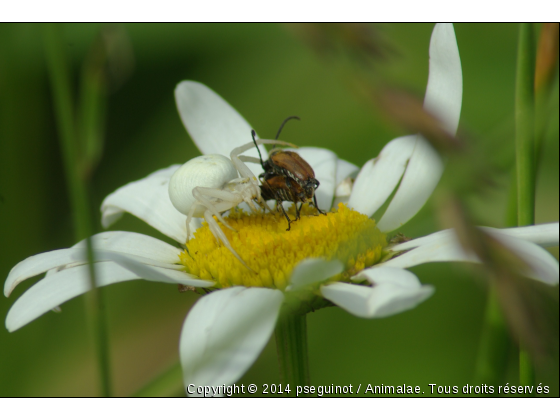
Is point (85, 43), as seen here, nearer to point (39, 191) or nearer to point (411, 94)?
point (39, 191)

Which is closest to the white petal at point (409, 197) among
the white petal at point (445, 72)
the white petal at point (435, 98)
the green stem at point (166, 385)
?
the white petal at point (435, 98)

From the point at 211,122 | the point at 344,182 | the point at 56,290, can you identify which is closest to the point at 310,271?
the point at 56,290

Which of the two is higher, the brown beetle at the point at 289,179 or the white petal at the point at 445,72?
the white petal at the point at 445,72

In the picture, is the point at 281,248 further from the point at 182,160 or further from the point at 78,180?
the point at 182,160

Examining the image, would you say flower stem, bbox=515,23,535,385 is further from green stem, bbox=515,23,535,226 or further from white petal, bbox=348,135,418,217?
white petal, bbox=348,135,418,217

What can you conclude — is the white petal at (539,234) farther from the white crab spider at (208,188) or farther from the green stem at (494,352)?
the white crab spider at (208,188)

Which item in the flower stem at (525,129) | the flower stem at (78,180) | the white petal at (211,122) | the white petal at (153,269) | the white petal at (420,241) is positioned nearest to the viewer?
the flower stem at (78,180)

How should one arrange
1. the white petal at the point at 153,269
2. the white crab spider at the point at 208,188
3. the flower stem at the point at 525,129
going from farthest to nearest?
1. the white crab spider at the point at 208,188
2. the flower stem at the point at 525,129
3. the white petal at the point at 153,269
